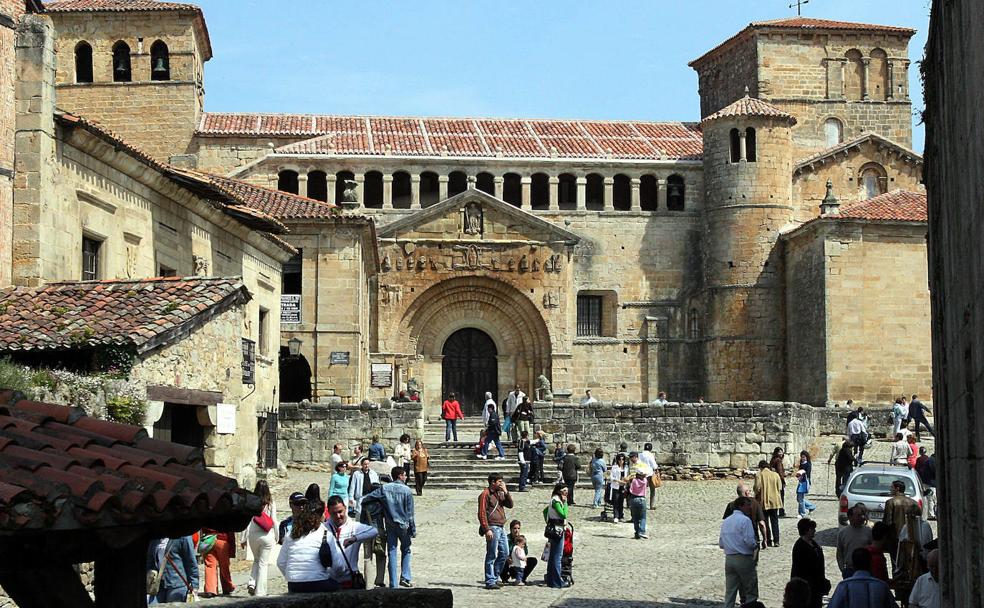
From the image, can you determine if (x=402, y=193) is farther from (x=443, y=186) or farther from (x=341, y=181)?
(x=341, y=181)

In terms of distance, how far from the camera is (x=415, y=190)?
142 feet

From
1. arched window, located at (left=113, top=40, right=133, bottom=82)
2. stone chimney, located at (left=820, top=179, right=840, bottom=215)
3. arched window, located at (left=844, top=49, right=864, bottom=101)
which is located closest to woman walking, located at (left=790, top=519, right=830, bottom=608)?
stone chimney, located at (left=820, top=179, right=840, bottom=215)

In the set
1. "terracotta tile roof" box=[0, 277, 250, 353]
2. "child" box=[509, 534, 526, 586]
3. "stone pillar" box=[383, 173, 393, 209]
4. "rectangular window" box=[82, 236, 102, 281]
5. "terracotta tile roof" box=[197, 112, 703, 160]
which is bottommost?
"child" box=[509, 534, 526, 586]

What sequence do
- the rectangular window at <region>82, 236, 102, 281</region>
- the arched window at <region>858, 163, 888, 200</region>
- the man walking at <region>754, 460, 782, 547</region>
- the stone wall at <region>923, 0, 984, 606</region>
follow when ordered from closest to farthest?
the stone wall at <region>923, 0, 984, 606</region> → the man walking at <region>754, 460, 782, 547</region> → the rectangular window at <region>82, 236, 102, 281</region> → the arched window at <region>858, 163, 888, 200</region>

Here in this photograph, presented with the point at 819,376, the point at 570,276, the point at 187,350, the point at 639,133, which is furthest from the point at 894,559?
the point at 639,133

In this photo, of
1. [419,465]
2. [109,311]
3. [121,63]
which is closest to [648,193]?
[121,63]

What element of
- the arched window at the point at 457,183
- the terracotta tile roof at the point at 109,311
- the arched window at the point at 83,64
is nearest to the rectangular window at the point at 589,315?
the arched window at the point at 457,183

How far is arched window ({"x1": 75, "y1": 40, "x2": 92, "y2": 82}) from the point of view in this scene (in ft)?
143

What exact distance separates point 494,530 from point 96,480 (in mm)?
11570

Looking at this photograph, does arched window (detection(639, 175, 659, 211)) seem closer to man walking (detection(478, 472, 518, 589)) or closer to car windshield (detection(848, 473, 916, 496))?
car windshield (detection(848, 473, 916, 496))

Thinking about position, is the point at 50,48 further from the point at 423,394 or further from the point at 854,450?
the point at 423,394

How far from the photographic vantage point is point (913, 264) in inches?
1599

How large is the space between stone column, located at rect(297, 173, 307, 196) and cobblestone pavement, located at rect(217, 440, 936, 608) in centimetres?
1520

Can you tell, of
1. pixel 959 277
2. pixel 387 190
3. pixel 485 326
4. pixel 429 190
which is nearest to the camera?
pixel 959 277
